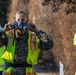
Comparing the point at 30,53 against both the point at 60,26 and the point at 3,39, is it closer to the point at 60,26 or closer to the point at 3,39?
the point at 3,39

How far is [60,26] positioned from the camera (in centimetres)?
1847

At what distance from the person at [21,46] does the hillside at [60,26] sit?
6939 mm

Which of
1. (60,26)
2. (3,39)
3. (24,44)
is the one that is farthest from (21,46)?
(60,26)

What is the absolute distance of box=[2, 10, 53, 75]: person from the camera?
6887 millimetres

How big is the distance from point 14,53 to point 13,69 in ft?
0.73

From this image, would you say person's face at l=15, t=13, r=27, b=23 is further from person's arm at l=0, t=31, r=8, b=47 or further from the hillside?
the hillside

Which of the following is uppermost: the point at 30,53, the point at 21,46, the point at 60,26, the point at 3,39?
the point at 3,39

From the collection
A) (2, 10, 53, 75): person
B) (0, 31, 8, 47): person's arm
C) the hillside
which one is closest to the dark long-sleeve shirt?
(2, 10, 53, 75): person

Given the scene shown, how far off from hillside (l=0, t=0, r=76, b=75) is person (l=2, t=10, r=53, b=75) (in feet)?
22.8

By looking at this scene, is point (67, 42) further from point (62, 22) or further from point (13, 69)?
point (13, 69)

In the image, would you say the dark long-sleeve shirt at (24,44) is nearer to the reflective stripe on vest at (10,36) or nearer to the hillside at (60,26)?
the reflective stripe on vest at (10,36)

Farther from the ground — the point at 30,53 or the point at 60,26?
the point at 30,53

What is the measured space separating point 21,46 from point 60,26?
38.0 ft

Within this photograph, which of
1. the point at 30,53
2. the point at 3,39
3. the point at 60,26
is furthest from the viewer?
the point at 60,26
